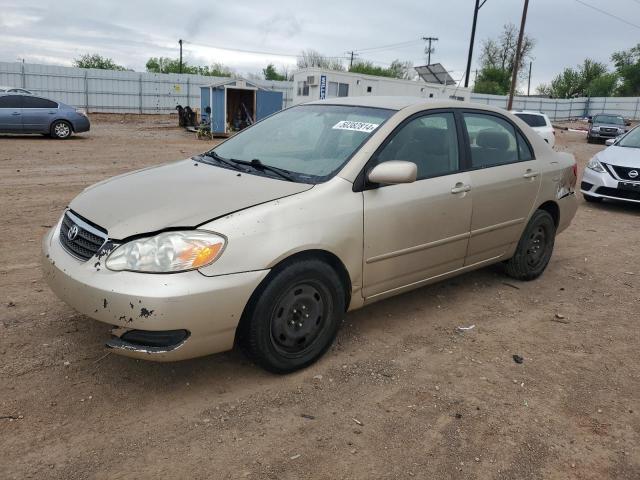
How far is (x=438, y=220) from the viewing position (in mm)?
3904

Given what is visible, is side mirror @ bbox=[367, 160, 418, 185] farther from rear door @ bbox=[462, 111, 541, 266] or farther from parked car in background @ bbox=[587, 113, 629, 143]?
parked car in background @ bbox=[587, 113, 629, 143]

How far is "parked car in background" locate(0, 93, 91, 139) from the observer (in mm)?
16000

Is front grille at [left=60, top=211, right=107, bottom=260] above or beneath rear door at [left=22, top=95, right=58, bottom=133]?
beneath

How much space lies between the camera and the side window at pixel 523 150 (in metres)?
4.75

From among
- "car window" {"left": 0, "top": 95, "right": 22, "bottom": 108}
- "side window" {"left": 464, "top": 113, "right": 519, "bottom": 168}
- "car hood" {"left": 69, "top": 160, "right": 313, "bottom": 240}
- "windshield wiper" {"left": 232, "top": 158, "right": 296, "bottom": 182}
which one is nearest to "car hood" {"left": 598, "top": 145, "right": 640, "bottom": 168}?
"side window" {"left": 464, "top": 113, "right": 519, "bottom": 168}

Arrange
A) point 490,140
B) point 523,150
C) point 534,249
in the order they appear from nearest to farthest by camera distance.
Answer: point 490,140
point 523,150
point 534,249

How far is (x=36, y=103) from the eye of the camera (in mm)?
16562

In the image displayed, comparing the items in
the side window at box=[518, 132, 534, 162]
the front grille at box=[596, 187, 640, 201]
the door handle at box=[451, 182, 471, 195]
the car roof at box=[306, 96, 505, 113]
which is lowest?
the front grille at box=[596, 187, 640, 201]

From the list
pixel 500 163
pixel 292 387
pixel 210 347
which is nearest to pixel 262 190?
pixel 210 347

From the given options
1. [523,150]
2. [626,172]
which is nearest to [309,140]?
A: [523,150]

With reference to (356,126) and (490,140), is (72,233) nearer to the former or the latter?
(356,126)

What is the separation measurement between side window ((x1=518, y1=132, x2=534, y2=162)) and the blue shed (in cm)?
1792

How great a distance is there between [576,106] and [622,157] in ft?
154

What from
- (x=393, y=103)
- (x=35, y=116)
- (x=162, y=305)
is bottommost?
(x=162, y=305)
